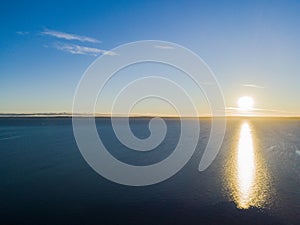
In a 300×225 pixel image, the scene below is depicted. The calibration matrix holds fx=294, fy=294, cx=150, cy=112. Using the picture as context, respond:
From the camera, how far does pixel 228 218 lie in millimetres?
26578

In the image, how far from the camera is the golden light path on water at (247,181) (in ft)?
104

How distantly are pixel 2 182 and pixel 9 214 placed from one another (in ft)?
37.2

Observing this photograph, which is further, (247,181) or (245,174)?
(245,174)

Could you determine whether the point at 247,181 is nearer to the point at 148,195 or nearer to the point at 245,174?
the point at 245,174

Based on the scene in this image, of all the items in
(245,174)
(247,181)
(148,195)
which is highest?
(245,174)

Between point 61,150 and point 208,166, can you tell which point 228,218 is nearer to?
point 208,166

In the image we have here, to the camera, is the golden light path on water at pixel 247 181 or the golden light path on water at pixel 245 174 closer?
the golden light path on water at pixel 247 181

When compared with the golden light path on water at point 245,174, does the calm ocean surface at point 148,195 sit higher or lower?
lower

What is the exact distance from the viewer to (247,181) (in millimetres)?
39750

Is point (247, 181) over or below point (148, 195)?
over

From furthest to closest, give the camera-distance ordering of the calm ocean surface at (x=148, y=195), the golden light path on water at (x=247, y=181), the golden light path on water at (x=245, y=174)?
the golden light path on water at (x=245, y=174)
the golden light path on water at (x=247, y=181)
the calm ocean surface at (x=148, y=195)

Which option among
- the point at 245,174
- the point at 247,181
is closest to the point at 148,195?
the point at 247,181

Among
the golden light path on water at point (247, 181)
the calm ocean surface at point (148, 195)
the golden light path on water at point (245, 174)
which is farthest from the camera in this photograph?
the golden light path on water at point (245, 174)

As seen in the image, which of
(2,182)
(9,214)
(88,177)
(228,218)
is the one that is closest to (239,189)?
(228,218)
